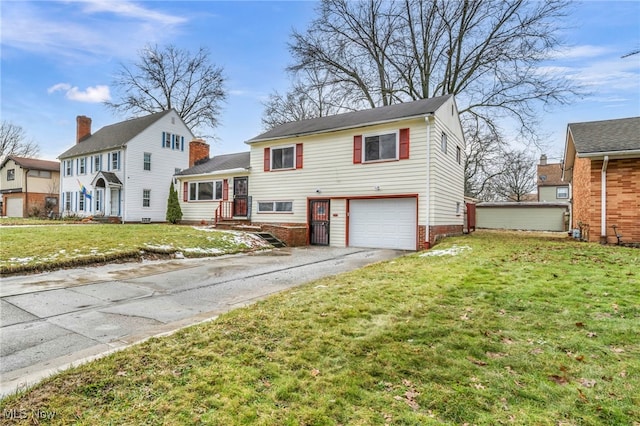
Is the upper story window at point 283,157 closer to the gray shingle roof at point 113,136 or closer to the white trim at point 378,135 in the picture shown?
the white trim at point 378,135

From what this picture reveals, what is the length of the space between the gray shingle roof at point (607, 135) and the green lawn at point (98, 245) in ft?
41.3

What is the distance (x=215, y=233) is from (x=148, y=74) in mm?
26270

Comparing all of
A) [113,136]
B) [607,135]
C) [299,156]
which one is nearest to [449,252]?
[607,135]

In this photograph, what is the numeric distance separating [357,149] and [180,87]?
87.7 feet

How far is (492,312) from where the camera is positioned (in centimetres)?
465

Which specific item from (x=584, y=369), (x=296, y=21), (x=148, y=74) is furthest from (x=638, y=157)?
(x=148, y=74)

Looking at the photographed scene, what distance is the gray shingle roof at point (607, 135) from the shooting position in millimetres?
11184

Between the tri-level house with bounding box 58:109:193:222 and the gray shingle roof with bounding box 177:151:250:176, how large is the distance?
3.38 metres

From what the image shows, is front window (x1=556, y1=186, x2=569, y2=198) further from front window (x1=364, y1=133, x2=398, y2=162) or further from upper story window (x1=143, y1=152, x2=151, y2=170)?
upper story window (x1=143, y1=152, x2=151, y2=170)

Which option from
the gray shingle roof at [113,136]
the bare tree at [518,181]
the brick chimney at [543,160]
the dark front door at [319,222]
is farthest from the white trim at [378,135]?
the brick chimney at [543,160]

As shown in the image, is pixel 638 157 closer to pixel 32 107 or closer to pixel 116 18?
pixel 116 18

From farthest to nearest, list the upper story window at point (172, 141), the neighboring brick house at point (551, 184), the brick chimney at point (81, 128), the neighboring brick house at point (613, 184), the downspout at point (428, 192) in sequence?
the neighboring brick house at point (551, 184), the brick chimney at point (81, 128), the upper story window at point (172, 141), the downspout at point (428, 192), the neighboring brick house at point (613, 184)

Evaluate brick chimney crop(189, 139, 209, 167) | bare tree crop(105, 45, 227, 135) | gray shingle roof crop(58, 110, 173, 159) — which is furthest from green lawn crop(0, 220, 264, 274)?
bare tree crop(105, 45, 227, 135)

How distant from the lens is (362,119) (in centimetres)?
1543
